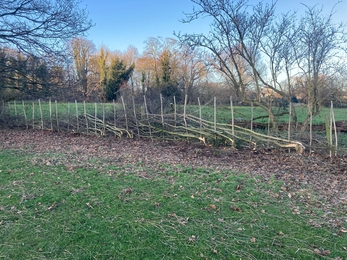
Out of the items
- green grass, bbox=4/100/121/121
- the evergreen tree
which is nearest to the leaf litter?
green grass, bbox=4/100/121/121

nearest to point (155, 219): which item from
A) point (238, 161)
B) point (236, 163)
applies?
point (236, 163)

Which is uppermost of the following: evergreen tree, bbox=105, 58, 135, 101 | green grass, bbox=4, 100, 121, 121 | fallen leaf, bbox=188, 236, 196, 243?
evergreen tree, bbox=105, 58, 135, 101

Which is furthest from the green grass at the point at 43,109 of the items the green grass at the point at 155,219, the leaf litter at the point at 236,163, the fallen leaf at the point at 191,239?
the fallen leaf at the point at 191,239

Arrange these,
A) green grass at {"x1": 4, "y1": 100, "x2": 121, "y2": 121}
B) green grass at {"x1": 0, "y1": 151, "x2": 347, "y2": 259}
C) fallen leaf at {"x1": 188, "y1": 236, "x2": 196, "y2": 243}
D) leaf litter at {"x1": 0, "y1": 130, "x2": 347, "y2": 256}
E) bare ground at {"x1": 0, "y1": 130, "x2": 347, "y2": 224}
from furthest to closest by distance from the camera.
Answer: green grass at {"x1": 4, "y1": 100, "x2": 121, "y2": 121}
bare ground at {"x1": 0, "y1": 130, "x2": 347, "y2": 224}
leaf litter at {"x1": 0, "y1": 130, "x2": 347, "y2": 256}
fallen leaf at {"x1": 188, "y1": 236, "x2": 196, "y2": 243}
green grass at {"x1": 0, "y1": 151, "x2": 347, "y2": 259}

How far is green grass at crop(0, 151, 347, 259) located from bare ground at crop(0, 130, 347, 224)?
395mm

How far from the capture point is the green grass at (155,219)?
8.55 feet

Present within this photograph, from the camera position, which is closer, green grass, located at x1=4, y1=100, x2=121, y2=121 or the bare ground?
the bare ground

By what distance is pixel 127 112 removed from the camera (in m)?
10.6

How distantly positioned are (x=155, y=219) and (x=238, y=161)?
146 inches

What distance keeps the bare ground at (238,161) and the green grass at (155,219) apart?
15.5 inches

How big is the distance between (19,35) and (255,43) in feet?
31.1

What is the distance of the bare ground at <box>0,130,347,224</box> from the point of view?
428cm

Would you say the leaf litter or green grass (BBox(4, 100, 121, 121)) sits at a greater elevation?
green grass (BBox(4, 100, 121, 121))

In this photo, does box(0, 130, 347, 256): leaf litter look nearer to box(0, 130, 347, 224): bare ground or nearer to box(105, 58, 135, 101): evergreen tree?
box(0, 130, 347, 224): bare ground
